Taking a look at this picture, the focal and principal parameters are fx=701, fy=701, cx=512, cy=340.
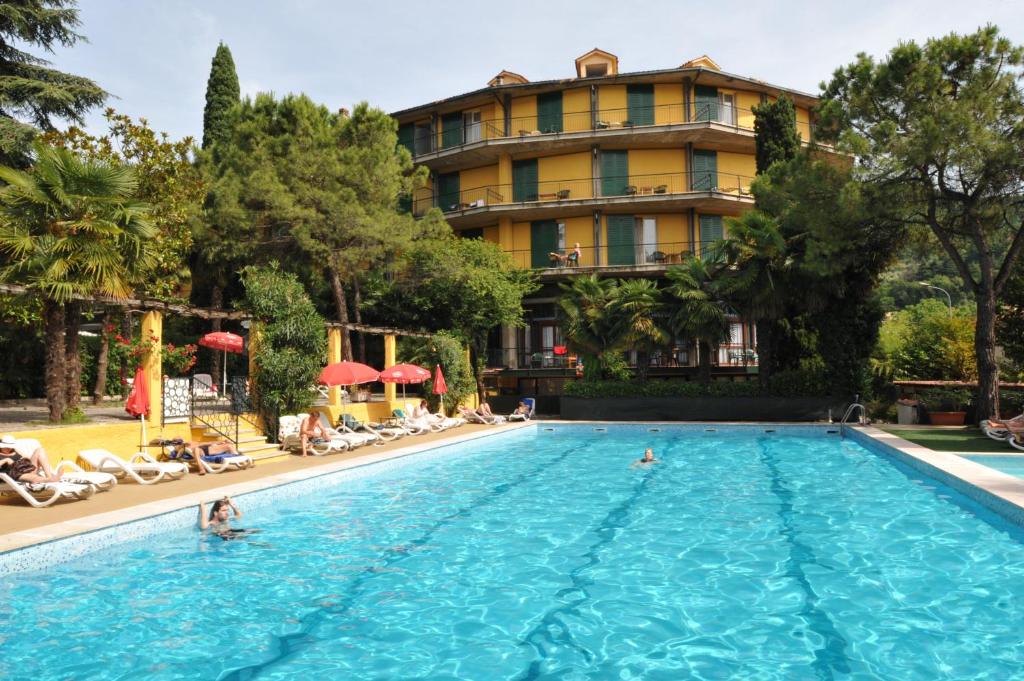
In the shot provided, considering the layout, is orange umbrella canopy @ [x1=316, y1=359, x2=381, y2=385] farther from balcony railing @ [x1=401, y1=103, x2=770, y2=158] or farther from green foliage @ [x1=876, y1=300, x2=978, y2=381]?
green foliage @ [x1=876, y1=300, x2=978, y2=381]

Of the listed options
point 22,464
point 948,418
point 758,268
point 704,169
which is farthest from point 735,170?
point 22,464

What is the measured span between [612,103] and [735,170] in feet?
21.1

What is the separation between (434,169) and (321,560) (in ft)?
95.4

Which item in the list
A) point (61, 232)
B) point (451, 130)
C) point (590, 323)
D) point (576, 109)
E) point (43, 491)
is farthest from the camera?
point (451, 130)

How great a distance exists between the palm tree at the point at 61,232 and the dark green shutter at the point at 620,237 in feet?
72.2

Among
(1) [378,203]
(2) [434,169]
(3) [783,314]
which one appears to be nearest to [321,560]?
(1) [378,203]

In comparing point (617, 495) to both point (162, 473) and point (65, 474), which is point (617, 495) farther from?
point (65, 474)

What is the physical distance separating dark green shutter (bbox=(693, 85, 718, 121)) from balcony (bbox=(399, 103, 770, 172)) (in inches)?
1.7

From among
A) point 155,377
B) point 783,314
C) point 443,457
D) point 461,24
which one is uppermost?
point 461,24

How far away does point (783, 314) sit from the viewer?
2416 cm

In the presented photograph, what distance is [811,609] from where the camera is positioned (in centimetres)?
609

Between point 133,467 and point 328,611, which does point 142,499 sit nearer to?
point 133,467

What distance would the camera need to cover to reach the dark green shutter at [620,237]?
102ft

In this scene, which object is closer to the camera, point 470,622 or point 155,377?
point 470,622
